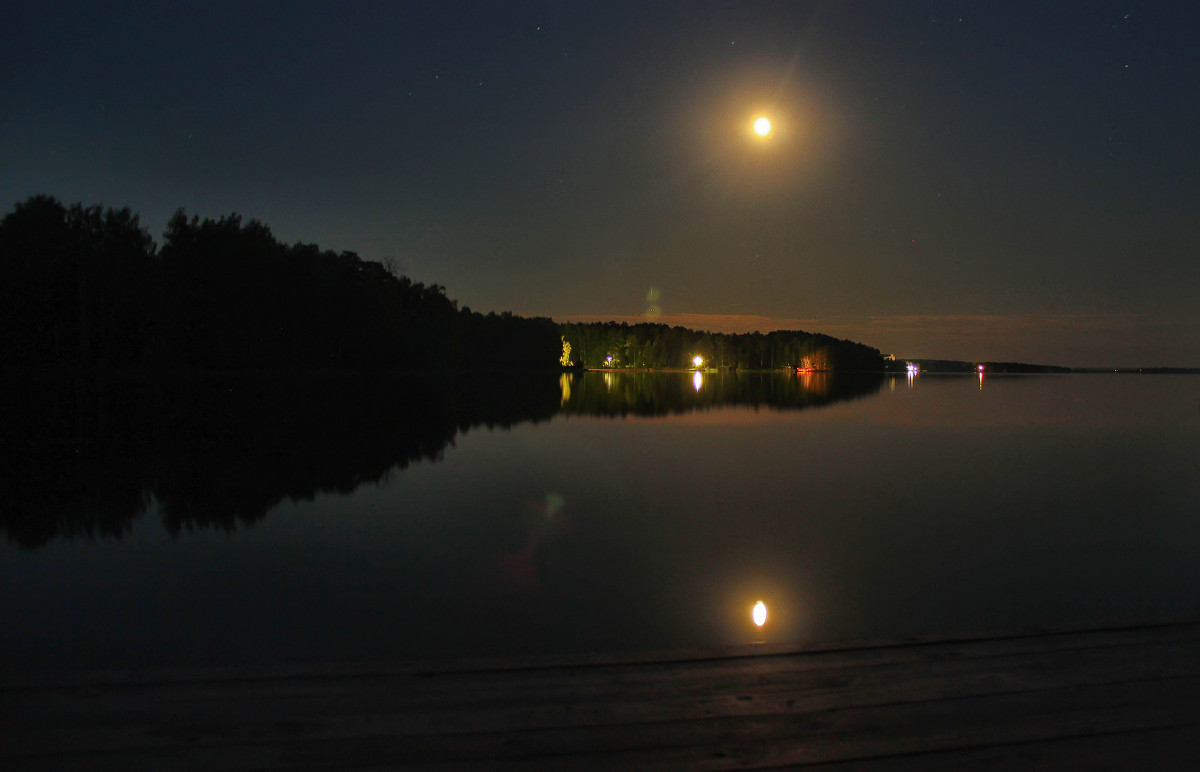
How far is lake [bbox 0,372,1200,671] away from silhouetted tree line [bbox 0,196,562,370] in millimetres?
36046

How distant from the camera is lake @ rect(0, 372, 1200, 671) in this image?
6.90 m

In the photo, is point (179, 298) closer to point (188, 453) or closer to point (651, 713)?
point (188, 453)

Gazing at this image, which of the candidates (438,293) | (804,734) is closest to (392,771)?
(804,734)

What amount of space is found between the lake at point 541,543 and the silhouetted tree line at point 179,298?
118 ft

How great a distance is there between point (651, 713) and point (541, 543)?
6739 mm

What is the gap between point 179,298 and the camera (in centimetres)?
5903

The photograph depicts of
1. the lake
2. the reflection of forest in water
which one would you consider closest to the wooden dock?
the lake

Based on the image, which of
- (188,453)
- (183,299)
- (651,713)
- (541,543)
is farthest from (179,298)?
(651,713)

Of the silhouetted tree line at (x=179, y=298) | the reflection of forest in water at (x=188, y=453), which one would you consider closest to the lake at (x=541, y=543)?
the reflection of forest in water at (x=188, y=453)

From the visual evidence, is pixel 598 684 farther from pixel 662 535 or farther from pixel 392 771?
pixel 662 535

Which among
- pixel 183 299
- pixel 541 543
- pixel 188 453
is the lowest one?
pixel 541 543

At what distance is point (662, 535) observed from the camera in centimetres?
1098

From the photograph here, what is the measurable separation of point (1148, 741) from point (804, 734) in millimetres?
1428

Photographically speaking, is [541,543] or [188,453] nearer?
[541,543]
